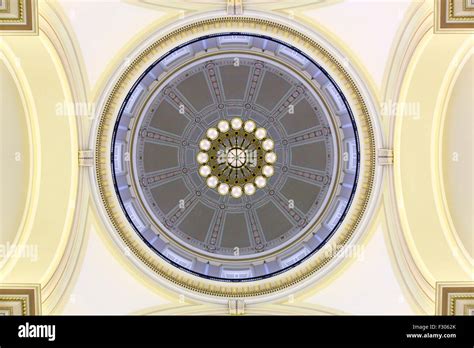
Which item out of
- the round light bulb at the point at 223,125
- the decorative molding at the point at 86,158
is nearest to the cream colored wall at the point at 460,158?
the round light bulb at the point at 223,125

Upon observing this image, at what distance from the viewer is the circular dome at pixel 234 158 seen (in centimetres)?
1479

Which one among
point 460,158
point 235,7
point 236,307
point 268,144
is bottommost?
point 236,307

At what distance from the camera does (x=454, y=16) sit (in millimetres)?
10812

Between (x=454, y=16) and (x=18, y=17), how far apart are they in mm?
9950

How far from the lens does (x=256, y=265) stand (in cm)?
1531

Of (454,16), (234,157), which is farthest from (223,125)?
(454,16)

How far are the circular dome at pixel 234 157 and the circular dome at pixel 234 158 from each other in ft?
0.13

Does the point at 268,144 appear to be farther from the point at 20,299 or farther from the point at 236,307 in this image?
the point at 20,299

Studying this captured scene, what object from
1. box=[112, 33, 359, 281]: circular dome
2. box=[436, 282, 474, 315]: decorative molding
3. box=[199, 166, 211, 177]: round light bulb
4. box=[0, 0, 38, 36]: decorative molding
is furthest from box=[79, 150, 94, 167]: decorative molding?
box=[436, 282, 474, 315]: decorative molding

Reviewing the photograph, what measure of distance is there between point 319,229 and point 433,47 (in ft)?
21.5

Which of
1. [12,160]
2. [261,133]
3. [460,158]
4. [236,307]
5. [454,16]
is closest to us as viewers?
[454,16]

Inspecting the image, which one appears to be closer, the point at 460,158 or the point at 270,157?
the point at 460,158
